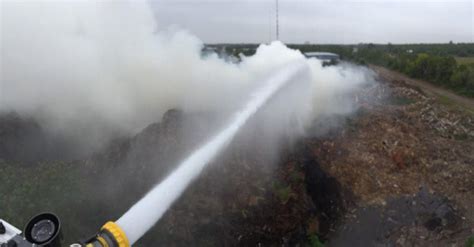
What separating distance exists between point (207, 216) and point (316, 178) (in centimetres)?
447

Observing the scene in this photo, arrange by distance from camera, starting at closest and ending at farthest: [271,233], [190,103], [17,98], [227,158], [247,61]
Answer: [271,233] < [227,158] < [190,103] < [17,98] < [247,61]

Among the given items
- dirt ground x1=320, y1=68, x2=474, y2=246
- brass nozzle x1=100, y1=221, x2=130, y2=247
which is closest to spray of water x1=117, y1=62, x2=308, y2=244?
brass nozzle x1=100, y1=221, x2=130, y2=247

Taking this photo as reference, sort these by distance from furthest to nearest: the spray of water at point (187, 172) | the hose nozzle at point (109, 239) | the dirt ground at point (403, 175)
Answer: the dirt ground at point (403, 175) → the spray of water at point (187, 172) → the hose nozzle at point (109, 239)

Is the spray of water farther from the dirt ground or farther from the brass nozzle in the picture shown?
the dirt ground

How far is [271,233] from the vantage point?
1101cm

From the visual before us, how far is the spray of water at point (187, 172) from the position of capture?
22.5 ft

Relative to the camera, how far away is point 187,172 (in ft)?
36.3

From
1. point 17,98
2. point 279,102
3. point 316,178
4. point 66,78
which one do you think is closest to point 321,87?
point 279,102

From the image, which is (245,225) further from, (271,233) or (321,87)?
(321,87)

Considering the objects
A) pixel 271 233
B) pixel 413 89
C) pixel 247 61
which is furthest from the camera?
pixel 413 89

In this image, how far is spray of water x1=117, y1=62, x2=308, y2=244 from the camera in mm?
6848

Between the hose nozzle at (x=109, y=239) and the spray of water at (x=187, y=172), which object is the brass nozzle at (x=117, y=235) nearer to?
the hose nozzle at (x=109, y=239)

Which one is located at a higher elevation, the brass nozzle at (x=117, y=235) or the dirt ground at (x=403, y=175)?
the brass nozzle at (x=117, y=235)

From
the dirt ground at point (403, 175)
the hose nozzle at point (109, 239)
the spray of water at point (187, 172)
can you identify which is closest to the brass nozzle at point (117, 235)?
the hose nozzle at point (109, 239)
